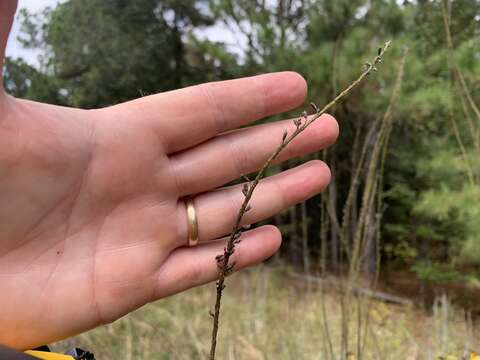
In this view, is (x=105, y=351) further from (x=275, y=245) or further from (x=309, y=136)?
(x=309, y=136)

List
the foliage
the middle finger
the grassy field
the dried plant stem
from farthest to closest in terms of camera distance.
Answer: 1. the foliage
2. the grassy field
3. the middle finger
4. the dried plant stem

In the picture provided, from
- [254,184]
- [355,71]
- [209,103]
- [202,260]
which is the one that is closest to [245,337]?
[202,260]

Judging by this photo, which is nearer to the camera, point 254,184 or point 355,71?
point 254,184

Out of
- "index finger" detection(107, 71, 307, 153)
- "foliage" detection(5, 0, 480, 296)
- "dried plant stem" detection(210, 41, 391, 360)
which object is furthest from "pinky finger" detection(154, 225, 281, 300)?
"foliage" detection(5, 0, 480, 296)

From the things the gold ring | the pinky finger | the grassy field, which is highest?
the gold ring

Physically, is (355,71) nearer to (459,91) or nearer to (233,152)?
(459,91)

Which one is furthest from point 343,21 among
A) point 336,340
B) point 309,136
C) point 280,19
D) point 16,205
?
point 16,205

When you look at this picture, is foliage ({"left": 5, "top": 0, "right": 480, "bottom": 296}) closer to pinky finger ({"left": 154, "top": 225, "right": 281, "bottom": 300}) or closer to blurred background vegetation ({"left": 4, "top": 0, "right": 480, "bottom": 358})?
blurred background vegetation ({"left": 4, "top": 0, "right": 480, "bottom": 358})
